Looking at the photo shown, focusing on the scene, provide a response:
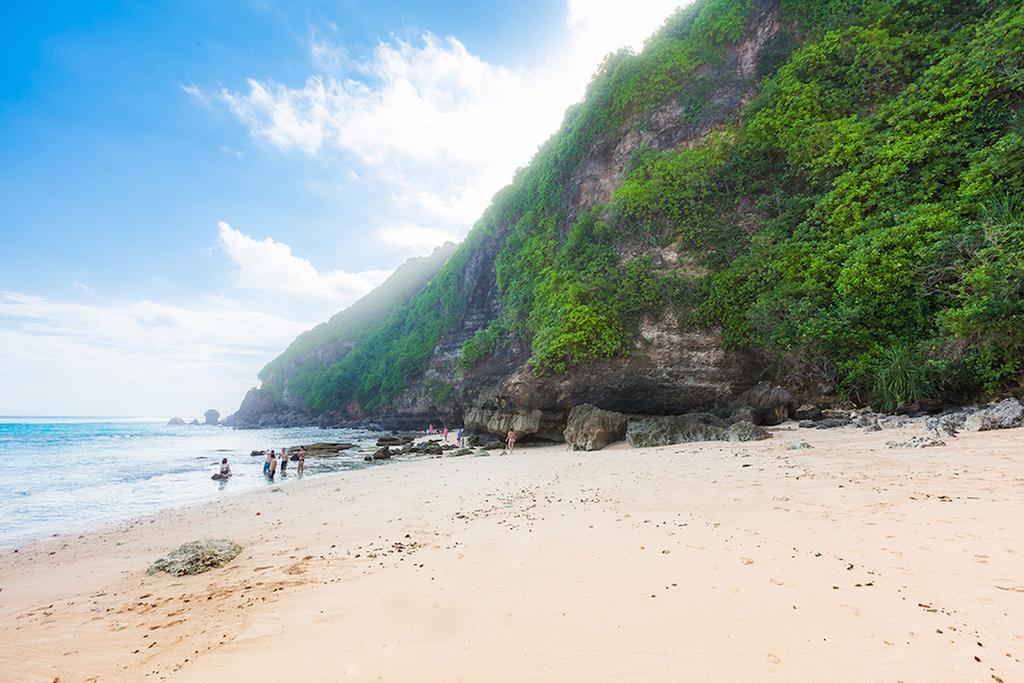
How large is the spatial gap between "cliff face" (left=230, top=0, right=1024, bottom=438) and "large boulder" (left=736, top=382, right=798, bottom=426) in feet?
2.74

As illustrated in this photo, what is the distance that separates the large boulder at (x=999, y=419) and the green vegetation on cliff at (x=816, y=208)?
7.89 ft

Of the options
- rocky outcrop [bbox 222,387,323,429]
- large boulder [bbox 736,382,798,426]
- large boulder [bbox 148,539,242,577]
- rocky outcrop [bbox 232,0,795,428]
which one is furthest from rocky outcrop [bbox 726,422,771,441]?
rocky outcrop [bbox 222,387,323,429]

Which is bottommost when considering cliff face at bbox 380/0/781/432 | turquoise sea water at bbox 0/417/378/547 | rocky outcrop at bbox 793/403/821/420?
turquoise sea water at bbox 0/417/378/547

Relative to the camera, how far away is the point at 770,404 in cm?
1511

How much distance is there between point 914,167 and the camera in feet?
45.7

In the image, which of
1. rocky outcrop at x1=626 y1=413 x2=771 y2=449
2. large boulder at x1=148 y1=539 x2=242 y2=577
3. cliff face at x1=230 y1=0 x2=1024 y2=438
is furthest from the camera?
rocky outcrop at x1=626 y1=413 x2=771 y2=449

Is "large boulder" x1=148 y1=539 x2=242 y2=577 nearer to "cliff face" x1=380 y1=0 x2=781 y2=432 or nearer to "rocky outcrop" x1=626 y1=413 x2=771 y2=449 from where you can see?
"rocky outcrop" x1=626 y1=413 x2=771 y2=449

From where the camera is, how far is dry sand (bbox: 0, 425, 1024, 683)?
254cm

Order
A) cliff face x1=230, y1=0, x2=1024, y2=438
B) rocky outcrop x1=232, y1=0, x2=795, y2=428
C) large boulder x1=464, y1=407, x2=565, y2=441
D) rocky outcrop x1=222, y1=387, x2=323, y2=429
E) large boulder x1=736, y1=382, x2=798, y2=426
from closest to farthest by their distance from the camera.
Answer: cliff face x1=230, y1=0, x2=1024, y2=438, large boulder x1=736, y1=382, x2=798, y2=426, rocky outcrop x1=232, y1=0, x2=795, y2=428, large boulder x1=464, y1=407, x2=565, y2=441, rocky outcrop x1=222, y1=387, x2=323, y2=429

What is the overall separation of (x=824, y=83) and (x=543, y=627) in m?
25.2

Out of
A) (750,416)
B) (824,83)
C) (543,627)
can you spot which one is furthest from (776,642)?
(824,83)

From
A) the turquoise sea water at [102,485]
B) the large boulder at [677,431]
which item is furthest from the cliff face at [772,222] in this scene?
the turquoise sea water at [102,485]

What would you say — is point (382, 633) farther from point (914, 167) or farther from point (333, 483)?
point (914, 167)

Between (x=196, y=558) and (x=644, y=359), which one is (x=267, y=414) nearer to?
(x=644, y=359)
